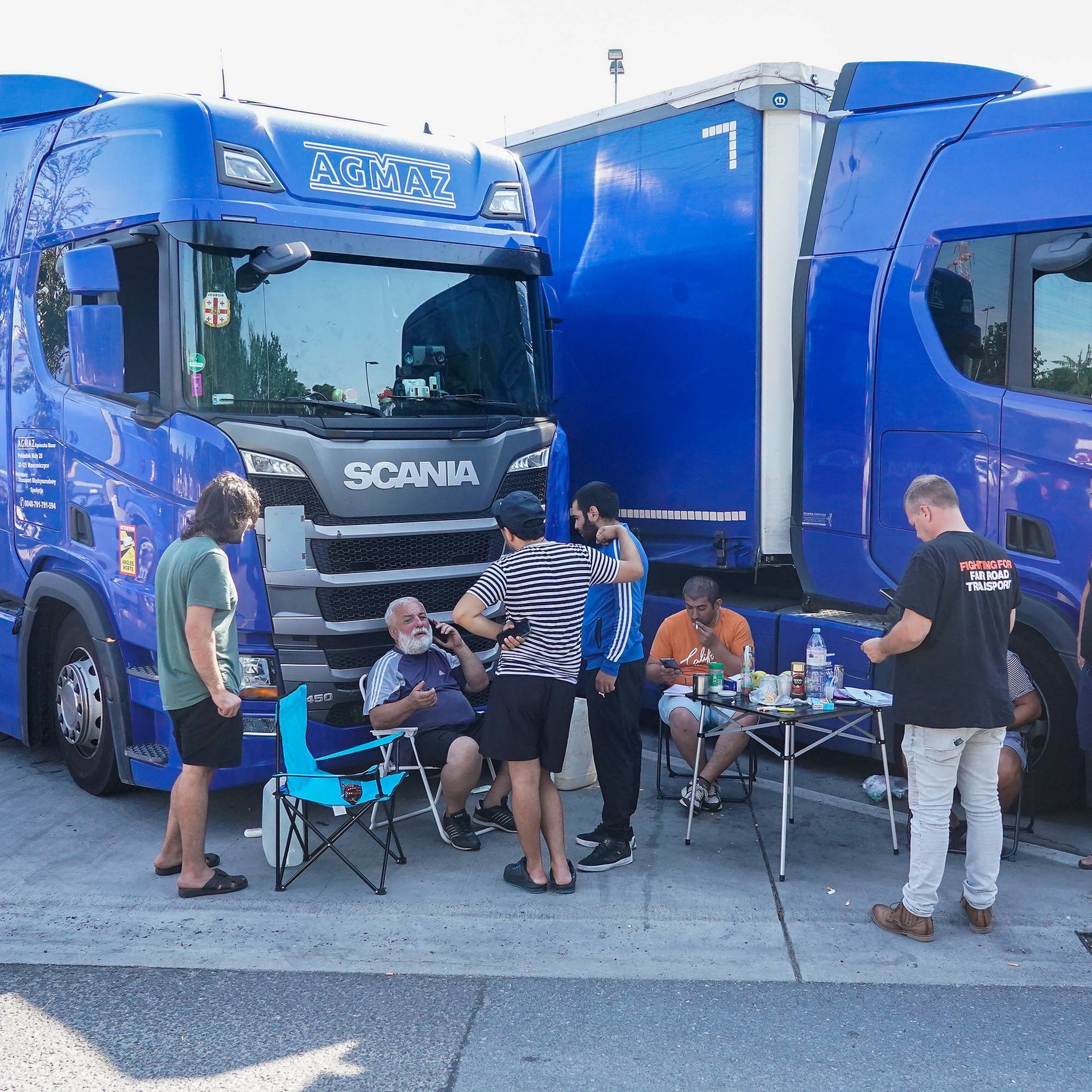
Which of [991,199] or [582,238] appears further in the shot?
[582,238]

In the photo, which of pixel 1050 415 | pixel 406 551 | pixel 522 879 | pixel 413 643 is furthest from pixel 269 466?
pixel 1050 415

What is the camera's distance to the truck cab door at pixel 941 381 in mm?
5508

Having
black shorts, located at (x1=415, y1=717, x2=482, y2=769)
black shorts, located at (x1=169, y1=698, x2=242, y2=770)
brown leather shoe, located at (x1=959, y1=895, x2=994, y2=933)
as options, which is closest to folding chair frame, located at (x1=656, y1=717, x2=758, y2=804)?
black shorts, located at (x1=415, y1=717, x2=482, y2=769)

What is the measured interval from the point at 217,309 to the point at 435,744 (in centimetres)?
219

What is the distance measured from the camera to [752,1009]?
12.6ft

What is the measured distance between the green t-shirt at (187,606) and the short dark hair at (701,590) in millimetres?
2365

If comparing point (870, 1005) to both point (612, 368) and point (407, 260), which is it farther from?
point (612, 368)

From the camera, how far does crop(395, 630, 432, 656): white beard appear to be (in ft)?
17.9

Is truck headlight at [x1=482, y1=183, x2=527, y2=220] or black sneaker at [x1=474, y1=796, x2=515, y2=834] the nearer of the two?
black sneaker at [x1=474, y1=796, x2=515, y2=834]

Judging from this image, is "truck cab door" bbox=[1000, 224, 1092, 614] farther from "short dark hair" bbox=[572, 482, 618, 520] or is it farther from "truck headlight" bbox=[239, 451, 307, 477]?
"truck headlight" bbox=[239, 451, 307, 477]

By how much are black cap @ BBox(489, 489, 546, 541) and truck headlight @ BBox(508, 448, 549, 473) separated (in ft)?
3.52

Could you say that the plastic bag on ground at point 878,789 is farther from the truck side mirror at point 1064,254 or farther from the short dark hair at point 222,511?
the short dark hair at point 222,511

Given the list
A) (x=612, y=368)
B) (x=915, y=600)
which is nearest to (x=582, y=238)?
(x=612, y=368)

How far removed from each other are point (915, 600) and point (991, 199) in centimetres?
230
